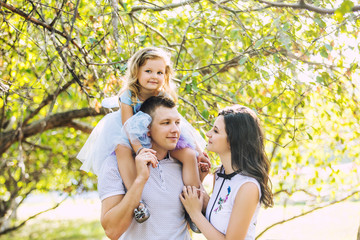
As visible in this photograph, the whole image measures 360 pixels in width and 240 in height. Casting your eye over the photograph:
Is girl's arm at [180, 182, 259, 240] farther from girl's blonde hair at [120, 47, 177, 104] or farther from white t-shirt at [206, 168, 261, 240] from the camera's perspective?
girl's blonde hair at [120, 47, 177, 104]

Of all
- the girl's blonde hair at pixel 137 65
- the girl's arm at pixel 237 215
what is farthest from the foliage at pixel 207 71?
the girl's arm at pixel 237 215

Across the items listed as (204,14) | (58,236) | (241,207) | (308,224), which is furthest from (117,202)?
(308,224)

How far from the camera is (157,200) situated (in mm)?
2121

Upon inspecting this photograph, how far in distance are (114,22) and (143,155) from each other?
1759 millimetres

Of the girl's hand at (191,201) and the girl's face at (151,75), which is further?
the girl's face at (151,75)

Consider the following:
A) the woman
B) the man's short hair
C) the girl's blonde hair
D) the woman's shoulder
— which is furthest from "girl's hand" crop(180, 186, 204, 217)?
the girl's blonde hair

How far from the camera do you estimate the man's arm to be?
6.49 feet

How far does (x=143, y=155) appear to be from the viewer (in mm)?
2066

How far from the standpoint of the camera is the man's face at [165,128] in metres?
2.18

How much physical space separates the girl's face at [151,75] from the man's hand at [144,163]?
708 mm

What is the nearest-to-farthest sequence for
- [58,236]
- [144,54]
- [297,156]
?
[144,54]
[297,156]
[58,236]

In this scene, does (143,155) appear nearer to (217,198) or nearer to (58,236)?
(217,198)

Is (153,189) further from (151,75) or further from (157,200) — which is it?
(151,75)

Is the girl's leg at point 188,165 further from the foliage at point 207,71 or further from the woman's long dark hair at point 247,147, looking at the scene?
the foliage at point 207,71
